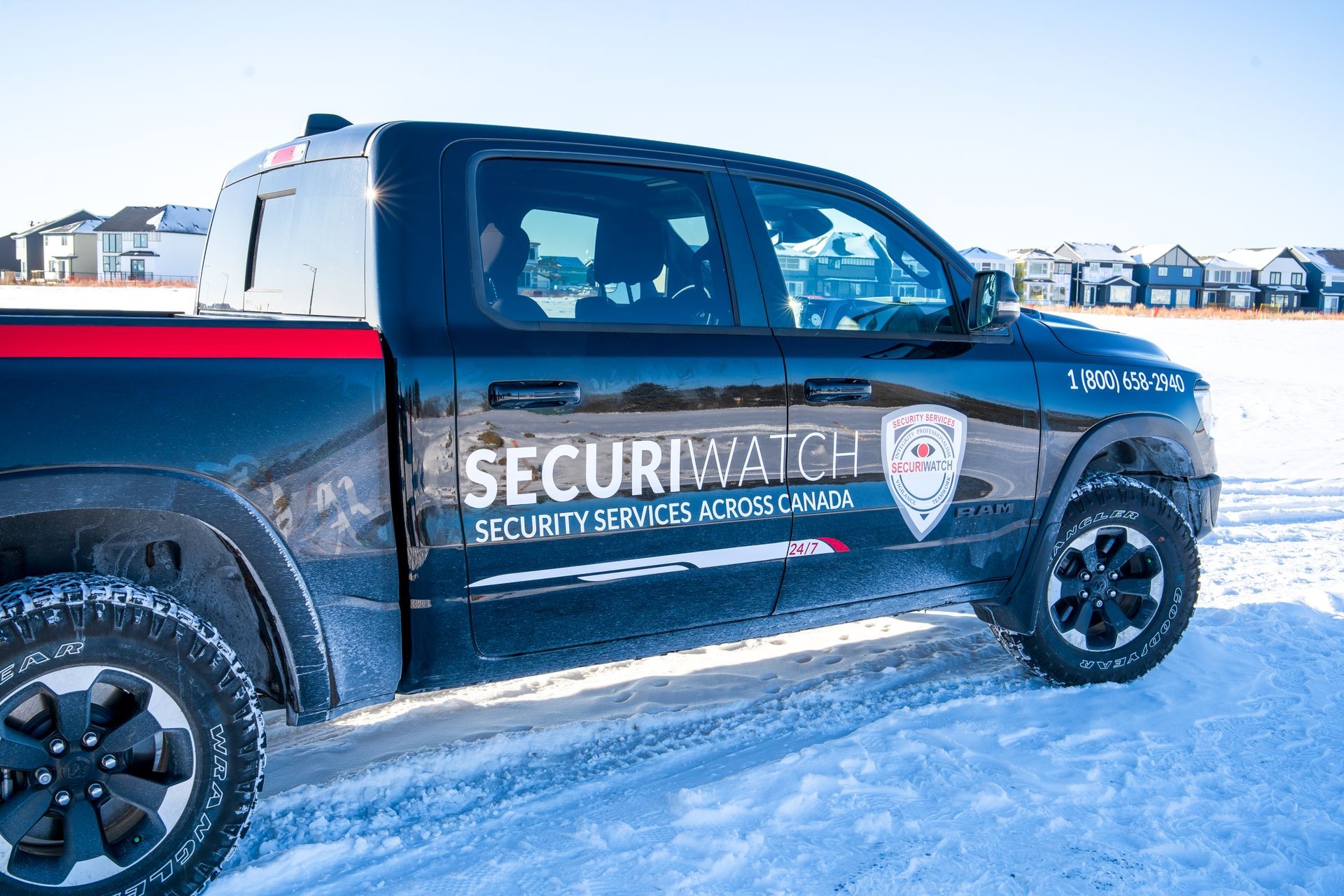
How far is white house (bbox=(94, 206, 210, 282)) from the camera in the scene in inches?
2911

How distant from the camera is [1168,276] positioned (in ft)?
306

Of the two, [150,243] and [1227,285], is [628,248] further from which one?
[1227,285]

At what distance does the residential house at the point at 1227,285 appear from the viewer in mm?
93000

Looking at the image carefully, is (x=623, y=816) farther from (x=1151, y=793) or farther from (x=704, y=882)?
(x=1151, y=793)

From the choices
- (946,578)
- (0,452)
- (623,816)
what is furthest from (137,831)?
(946,578)

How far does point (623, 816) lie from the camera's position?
2.88 metres

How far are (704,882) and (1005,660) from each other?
2195 mm

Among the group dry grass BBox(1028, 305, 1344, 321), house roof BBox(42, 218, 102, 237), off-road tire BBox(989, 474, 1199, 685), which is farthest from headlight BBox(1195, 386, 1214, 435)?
house roof BBox(42, 218, 102, 237)

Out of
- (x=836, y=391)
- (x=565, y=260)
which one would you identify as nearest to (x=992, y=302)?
(x=836, y=391)

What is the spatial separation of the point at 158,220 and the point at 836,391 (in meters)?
82.7

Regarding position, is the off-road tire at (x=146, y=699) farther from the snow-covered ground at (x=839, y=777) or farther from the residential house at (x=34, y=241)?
the residential house at (x=34, y=241)

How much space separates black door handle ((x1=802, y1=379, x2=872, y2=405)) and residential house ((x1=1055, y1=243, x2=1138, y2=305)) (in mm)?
94966

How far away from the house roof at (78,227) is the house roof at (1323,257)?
104m

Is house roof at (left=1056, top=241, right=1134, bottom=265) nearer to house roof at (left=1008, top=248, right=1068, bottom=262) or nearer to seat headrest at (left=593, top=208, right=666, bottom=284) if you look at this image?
house roof at (left=1008, top=248, right=1068, bottom=262)
